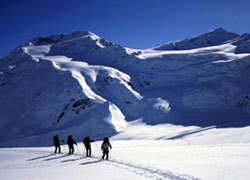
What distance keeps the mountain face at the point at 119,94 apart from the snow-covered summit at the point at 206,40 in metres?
21.6

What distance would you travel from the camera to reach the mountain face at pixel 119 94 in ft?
187

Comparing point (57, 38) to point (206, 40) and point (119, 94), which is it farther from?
point (206, 40)

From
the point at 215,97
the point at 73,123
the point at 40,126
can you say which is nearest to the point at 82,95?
the point at 73,123

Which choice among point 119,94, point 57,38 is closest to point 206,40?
point 119,94

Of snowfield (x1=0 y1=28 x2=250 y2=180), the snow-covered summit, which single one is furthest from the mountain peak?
the snow-covered summit

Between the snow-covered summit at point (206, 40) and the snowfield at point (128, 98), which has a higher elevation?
the snow-covered summit at point (206, 40)

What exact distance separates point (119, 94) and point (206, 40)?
253ft

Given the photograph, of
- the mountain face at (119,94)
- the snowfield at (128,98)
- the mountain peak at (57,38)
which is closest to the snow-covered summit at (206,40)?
the snowfield at (128,98)

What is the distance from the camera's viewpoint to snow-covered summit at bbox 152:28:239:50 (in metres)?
114

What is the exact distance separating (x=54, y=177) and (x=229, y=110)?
205 feet

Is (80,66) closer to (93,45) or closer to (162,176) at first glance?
(93,45)

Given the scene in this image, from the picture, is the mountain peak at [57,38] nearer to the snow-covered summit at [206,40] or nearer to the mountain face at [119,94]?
the mountain face at [119,94]

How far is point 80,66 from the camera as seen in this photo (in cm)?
8419

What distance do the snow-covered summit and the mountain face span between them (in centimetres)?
2162
